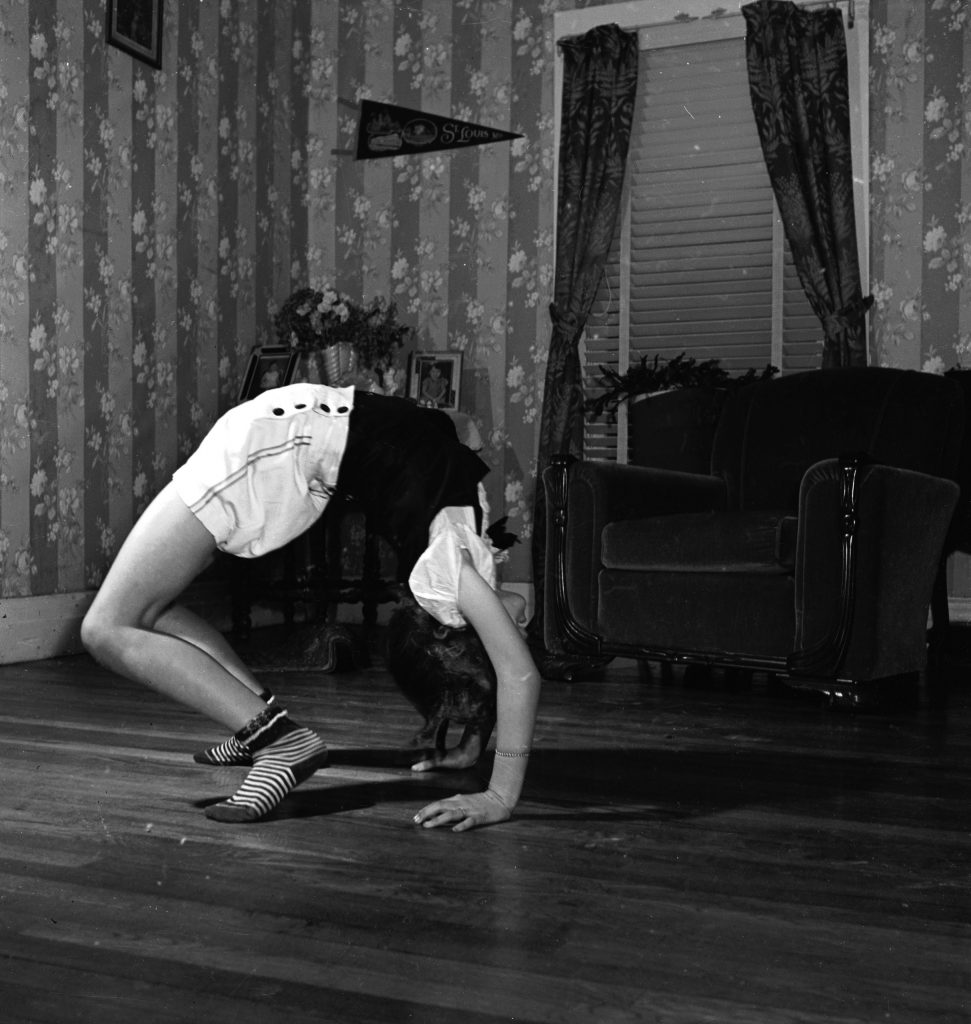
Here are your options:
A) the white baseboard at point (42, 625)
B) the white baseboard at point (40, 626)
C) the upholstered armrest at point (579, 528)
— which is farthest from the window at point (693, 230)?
the white baseboard at point (40, 626)

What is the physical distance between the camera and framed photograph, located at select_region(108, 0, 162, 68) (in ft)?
14.4

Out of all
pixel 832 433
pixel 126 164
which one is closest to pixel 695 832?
pixel 832 433

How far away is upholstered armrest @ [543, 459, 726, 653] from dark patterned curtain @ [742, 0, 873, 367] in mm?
1636

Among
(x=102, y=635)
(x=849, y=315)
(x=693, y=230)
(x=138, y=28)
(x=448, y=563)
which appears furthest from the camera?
(x=693, y=230)

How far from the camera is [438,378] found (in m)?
5.27

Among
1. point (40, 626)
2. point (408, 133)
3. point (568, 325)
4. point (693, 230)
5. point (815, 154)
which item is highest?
point (408, 133)

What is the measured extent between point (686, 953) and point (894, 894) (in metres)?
0.37

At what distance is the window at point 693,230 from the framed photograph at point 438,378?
59cm

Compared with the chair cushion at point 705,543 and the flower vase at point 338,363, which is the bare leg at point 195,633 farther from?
the flower vase at point 338,363

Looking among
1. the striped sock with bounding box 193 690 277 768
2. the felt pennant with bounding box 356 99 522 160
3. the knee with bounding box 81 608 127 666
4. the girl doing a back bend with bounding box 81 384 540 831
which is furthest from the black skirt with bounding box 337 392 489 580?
the felt pennant with bounding box 356 99 522 160

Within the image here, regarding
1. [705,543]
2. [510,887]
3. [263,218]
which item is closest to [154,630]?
[510,887]

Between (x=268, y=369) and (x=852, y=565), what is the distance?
3.03m

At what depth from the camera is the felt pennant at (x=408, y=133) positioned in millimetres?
5332

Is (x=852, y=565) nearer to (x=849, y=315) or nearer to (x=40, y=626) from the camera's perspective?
(x=849, y=315)
